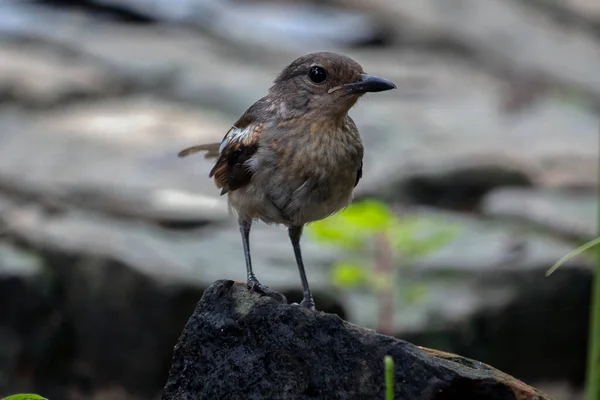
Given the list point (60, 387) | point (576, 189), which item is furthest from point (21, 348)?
point (576, 189)

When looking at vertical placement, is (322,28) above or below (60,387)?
above

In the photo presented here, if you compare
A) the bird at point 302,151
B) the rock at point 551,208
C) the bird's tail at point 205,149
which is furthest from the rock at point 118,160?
the bird at point 302,151

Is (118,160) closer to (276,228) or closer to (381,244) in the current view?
(276,228)

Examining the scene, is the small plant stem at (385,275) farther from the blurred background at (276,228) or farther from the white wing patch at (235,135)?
the white wing patch at (235,135)

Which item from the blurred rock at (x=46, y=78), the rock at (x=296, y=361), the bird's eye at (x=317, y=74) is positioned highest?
the blurred rock at (x=46, y=78)

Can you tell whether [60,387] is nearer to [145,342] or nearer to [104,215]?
[145,342]

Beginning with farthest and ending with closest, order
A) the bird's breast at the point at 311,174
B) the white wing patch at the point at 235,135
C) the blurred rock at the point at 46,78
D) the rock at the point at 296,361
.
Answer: the blurred rock at the point at 46,78, the white wing patch at the point at 235,135, the bird's breast at the point at 311,174, the rock at the point at 296,361

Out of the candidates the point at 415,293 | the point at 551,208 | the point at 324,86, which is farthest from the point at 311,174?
the point at 551,208
